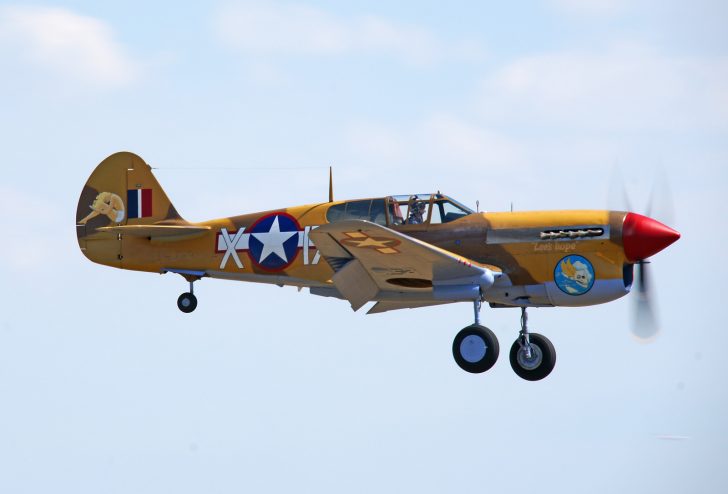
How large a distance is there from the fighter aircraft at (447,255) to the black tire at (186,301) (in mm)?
515

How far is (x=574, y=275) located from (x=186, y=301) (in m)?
6.11

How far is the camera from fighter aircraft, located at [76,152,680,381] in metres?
16.7

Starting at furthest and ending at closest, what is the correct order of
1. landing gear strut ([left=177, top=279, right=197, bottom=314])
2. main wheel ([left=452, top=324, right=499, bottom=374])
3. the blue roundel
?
1. landing gear strut ([left=177, top=279, right=197, bottom=314])
2. the blue roundel
3. main wheel ([left=452, top=324, right=499, bottom=374])

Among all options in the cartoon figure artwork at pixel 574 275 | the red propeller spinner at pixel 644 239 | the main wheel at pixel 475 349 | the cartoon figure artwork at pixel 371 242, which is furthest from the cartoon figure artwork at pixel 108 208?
the red propeller spinner at pixel 644 239

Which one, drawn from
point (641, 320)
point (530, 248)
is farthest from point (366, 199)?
point (641, 320)

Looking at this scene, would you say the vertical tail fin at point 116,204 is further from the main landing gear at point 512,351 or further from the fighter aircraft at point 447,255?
the main landing gear at point 512,351

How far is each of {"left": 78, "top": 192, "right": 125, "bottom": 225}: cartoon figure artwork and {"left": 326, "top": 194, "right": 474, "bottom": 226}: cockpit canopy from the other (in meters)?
4.71

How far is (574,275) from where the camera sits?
55.7 feet

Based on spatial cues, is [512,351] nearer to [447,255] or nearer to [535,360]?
[535,360]

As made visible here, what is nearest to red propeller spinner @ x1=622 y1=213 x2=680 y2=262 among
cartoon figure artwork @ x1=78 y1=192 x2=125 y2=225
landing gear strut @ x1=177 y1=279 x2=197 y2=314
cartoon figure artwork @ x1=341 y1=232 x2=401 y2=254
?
cartoon figure artwork @ x1=341 y1=232 x2=401 y2=254

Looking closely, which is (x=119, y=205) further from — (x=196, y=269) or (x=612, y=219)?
(x=612, y=219)

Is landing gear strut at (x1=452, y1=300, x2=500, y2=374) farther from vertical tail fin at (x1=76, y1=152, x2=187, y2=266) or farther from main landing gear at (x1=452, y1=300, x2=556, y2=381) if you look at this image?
vertical tail fin at (x1=76, y1=152, x2=187, y2=266)

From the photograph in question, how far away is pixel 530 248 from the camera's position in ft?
56.3

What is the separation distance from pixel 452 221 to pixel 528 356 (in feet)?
6.83
